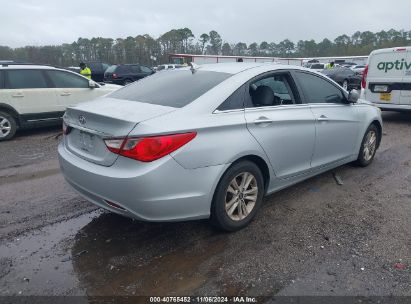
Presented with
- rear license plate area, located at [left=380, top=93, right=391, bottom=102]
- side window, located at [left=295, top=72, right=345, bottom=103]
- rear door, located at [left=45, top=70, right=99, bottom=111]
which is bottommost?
rear license plate area, located at [left=380, top=93, right=391, bottom=102]

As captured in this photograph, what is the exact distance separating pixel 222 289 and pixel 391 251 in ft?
5.38

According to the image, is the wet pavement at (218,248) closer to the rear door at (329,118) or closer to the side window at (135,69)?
the rear door at (329,118)

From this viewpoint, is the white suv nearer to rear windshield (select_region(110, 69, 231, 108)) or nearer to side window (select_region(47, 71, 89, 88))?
side window (select_region(47, 71, 89, 88))

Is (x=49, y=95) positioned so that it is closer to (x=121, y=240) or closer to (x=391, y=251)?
(x=121, y=240)

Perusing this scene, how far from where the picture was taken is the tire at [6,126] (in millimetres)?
7777

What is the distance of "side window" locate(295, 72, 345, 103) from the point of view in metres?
4.32

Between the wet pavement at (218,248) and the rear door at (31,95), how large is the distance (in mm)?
3701

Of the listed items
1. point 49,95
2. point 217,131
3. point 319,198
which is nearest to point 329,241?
point 319,198

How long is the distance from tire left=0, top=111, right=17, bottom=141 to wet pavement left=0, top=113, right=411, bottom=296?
3452 mm

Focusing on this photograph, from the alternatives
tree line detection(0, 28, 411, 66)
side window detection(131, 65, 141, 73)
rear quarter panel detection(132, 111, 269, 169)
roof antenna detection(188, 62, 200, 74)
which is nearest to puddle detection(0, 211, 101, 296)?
rear quarter panel detection(132, 111, 269, 169)

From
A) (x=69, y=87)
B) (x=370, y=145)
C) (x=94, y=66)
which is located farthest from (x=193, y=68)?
(x=94, y=66)

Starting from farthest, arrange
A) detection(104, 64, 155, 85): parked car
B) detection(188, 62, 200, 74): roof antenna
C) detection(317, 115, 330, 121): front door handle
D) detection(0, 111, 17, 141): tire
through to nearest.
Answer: detection(104, 64, 155, 85): parked car, detection(0, 111, 17, 141): tire, detection(317, 115, 330, 121): front door handle, detection(188, 62, 200, 74): roof antenna

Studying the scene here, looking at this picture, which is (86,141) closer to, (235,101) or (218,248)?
(235,101)

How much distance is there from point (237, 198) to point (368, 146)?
311 cm
